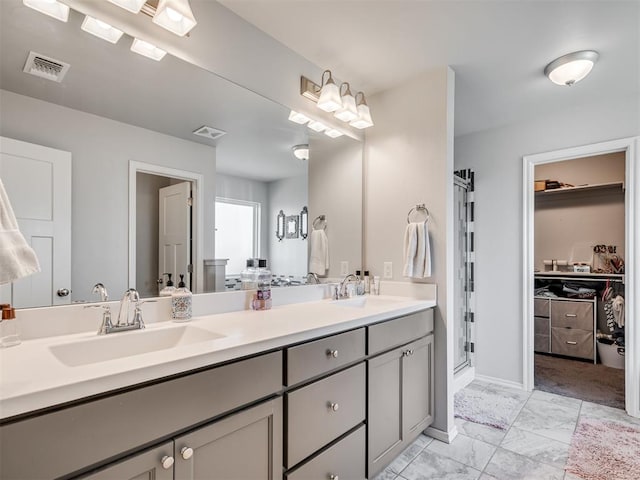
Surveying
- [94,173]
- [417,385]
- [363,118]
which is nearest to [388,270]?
[417,385]

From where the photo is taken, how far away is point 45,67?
1.21m

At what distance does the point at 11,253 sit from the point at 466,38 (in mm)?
2248

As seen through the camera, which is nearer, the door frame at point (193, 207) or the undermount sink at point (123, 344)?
the undermount sink at point (123, 344)

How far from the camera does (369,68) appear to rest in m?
2.23

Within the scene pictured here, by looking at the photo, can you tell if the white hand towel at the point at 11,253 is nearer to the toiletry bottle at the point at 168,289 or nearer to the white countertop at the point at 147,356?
the white countertop at the point at 147,356

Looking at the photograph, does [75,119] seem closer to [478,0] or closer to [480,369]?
[478,0]

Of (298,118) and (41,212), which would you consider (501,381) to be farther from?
(41,212)

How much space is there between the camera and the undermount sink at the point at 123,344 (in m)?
1.09

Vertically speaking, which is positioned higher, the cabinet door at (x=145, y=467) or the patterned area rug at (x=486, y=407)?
the cabinet door at (x=145, y=467)

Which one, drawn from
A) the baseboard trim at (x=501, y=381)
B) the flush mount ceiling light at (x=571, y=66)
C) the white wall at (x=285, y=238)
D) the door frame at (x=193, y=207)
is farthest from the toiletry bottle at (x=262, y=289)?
the baseboard trim at (x=501, y=381)

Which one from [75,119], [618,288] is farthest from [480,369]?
[75,119]

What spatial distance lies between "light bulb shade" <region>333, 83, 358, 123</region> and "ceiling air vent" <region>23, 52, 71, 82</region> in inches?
56.8

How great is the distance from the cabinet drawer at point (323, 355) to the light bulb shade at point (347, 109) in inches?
55.2

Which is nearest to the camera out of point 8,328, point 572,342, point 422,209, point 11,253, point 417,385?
point 11,253
